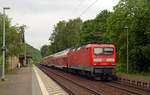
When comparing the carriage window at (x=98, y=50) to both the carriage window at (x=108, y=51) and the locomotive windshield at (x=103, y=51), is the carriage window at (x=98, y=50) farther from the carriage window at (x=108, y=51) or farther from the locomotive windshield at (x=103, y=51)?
the carriage window at (x=108, y=51)

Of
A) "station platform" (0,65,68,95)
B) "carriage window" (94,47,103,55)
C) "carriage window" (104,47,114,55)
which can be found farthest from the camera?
"carriage window" (104,47,114,55)

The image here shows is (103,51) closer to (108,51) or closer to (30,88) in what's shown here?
(108,51)

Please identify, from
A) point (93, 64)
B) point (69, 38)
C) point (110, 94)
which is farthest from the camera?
point (69, 38)

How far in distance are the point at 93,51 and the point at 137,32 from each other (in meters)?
14.7

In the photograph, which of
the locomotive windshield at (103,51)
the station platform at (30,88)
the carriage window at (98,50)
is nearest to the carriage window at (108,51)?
the locomotive windshield at (103,51)

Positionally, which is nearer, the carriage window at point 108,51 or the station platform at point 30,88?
the station platform at point 30,88

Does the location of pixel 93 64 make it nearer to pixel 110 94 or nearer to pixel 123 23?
pixel 110 94

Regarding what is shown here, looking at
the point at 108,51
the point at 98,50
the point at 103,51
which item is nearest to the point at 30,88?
the point at 98,50

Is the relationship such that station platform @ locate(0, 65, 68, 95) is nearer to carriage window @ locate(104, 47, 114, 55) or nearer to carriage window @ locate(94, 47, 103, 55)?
carriage window @ locate(94, 47, 103, 55)

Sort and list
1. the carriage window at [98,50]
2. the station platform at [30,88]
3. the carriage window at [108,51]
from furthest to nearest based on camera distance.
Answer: the carriage window at [108,51] < the carriage window at [98,50] < the station platform at [30,88]

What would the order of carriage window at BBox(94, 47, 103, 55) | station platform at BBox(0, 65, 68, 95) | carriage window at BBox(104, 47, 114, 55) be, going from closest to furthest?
station platform at BBox(0, 65, 68, 95) → carriage window at BBox(94, 47, 103, 55) → carriage window at BBox(104, 47, 114, 55)

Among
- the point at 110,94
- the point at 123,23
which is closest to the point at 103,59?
the point at 110,94

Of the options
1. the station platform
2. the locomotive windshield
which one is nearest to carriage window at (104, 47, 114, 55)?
the locomotive windshield

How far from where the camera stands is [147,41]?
107 ft
